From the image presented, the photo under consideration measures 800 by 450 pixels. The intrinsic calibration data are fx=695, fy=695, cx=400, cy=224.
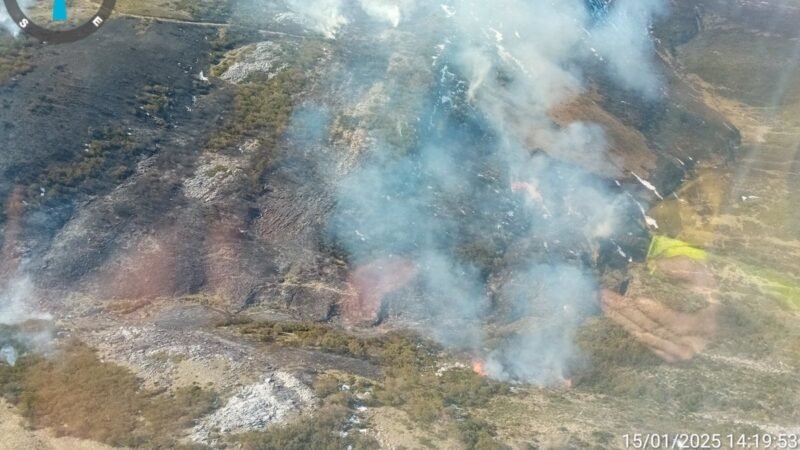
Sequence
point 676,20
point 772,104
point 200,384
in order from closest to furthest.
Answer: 1. point 200,384
2. point 772,104
3. point 676,20

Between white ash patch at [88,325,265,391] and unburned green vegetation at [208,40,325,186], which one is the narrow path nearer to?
unburned green vegetation at [208,40,325,186]

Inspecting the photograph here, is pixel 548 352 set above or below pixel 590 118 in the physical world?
below

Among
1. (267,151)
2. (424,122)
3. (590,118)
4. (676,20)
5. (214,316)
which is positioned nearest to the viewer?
(214,316)

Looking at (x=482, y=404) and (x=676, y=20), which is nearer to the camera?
(x=482, y=404)

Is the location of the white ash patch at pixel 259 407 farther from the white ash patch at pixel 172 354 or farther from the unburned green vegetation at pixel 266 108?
the unburned green vegetation at pixel 266 108

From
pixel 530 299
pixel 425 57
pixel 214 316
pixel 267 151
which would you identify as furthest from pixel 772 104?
pixel 214 316

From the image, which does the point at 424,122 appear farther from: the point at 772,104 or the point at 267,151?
the point at 772,104

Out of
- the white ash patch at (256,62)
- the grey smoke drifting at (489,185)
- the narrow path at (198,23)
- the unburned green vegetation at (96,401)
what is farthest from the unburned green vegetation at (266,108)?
the unburned green vegetation at (96,401)

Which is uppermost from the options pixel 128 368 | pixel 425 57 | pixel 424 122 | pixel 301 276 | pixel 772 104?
pixel 772 104
